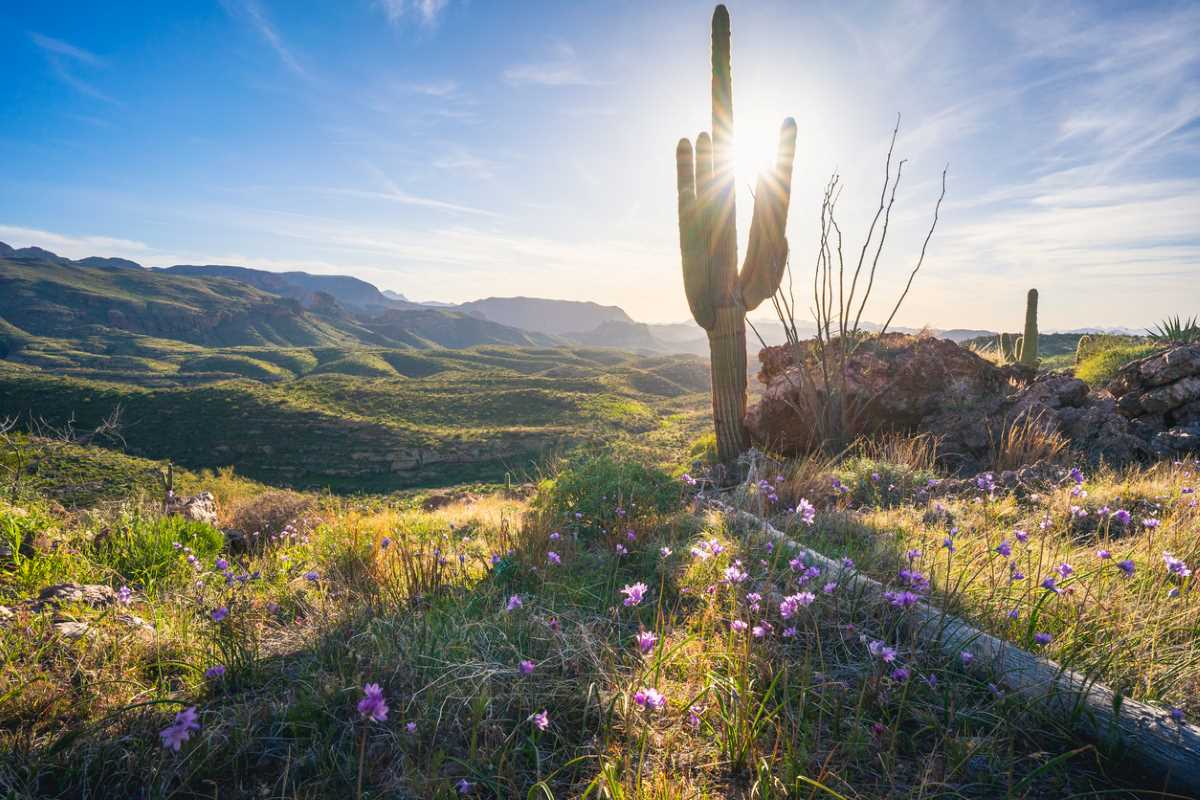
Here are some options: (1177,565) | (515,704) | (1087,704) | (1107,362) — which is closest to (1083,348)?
(1107,362)

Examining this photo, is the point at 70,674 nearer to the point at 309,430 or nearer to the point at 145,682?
the point at 145,682

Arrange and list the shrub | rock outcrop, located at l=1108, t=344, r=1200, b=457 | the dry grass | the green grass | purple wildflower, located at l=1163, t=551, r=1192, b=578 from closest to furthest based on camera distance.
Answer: the green grass < purple wildflower, located at l=1163, t=551, r=1192, b=578 < the dry grass < rock outcrop, located at l=1108, t=344, r=1200, b=457 < the shrub

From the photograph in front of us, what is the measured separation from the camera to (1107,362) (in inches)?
412

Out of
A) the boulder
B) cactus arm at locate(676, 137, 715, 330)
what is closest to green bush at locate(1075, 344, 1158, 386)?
cactus arm at locate(676, 137, 715, 330)

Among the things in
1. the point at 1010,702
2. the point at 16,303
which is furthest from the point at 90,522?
the point at 16,303

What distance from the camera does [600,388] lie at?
5997 centimetres

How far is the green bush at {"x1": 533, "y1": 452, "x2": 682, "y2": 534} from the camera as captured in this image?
475cm

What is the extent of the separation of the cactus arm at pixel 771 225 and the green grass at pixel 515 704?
6.55 meters

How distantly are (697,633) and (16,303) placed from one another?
166277 mm

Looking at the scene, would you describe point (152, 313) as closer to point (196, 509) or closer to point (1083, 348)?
point (196, 509)

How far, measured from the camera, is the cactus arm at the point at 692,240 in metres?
8.69

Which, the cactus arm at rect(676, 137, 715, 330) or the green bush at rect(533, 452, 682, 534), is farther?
the cactus arm at rect(676, 137, 715, 330)

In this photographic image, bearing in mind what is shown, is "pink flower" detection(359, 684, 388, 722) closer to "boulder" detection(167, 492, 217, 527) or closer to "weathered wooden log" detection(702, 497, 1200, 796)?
"weathered wooden log" detection(702, 497, 1200, 796)

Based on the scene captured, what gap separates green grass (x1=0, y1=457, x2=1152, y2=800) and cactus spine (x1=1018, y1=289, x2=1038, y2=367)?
46.9 feet
